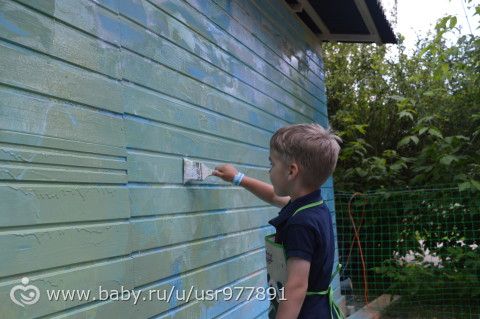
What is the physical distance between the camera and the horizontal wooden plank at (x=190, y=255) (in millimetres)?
2127

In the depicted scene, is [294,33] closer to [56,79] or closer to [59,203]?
[56,79]

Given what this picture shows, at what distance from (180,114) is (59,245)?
3.58 ft

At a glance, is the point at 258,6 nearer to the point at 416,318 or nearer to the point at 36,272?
the point at 36,272

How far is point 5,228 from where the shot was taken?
4.62 ft

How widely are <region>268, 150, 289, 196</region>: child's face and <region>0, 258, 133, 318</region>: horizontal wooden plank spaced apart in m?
0.69

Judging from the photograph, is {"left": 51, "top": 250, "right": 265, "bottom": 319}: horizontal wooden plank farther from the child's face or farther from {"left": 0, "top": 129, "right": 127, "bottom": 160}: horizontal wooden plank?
the child's face

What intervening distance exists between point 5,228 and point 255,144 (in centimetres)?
236

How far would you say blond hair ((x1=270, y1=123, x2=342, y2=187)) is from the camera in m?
2.05

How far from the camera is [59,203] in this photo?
1.62 meters

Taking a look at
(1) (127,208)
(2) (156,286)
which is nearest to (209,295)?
(2) (156,286)

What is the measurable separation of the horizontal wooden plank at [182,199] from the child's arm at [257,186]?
0.40 feet

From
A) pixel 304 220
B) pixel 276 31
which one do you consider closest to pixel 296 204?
pixel 304 220

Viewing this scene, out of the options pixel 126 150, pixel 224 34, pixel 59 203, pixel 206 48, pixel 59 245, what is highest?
pixel 224 34

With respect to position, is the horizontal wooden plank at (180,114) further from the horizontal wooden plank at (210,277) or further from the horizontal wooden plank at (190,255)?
the horizontal wooden plank at (210,277)
